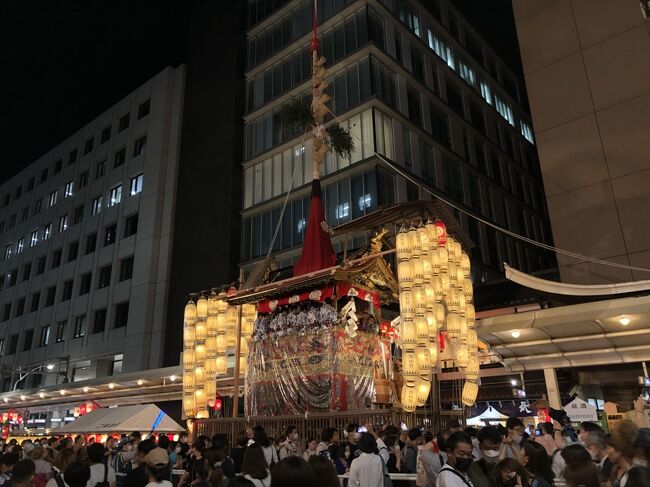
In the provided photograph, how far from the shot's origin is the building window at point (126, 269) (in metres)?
36.4

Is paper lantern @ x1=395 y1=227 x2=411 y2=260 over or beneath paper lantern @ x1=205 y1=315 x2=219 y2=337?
over

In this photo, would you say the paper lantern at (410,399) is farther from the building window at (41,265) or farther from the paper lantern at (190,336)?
the building window at (41,265)

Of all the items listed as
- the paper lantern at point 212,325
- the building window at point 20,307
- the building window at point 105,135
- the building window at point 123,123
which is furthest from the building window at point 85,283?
the paper lantern at point 212,325

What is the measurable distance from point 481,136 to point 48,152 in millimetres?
Answer: 41962

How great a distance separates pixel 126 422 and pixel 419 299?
361 inches

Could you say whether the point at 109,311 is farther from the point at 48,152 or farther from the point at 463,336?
the point at 463,336

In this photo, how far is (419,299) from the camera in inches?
465

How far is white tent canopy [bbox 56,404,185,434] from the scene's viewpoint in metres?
14.2

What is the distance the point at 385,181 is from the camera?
88.7 feet

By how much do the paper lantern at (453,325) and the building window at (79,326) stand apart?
109 feet

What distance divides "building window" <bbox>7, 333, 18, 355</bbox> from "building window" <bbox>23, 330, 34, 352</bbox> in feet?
5.21

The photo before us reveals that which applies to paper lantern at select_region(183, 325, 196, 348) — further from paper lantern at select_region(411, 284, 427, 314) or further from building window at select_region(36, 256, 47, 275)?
building window at select_region(36, 256, 47, 275)

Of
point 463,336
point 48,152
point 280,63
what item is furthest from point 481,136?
point 48,152

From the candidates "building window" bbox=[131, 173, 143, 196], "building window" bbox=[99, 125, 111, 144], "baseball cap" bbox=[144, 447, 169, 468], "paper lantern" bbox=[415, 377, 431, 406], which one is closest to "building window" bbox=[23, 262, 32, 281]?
"building window" bbox=[99, 125, 111, 144]
